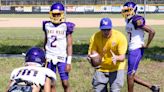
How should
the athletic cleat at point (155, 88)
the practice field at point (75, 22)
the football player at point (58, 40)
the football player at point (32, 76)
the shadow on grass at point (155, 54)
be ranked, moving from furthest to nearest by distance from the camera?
the practice field at point (75, 22) → the shadow on grass at point (155, 54) → the athletic cleat at point (155, 88) → the football player at point (58, 40) → the football player at point (32, 76)

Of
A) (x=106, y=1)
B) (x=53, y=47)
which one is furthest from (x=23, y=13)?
(x=53, y=47)

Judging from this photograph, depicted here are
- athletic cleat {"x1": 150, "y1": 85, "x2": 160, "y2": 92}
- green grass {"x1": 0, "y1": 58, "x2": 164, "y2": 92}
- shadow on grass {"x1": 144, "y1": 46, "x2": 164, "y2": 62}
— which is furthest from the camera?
shadow on grass {"x1": 144, "y1": 46, "x2": 164, "y2": 62}

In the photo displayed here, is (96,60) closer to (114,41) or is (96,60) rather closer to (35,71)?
(114,41)

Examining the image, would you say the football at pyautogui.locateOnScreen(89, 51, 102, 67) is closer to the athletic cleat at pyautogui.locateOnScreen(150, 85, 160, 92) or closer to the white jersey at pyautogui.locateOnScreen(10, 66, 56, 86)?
the white jersey at pyautogui.locateOnScreen(10, 66, 56, 86)

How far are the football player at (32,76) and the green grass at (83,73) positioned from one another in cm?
502

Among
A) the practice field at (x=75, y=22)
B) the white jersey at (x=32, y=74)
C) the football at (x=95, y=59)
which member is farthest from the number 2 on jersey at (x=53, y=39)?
the practice field at (x=75, y=22)

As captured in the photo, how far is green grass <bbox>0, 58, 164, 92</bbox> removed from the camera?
10.7 metres

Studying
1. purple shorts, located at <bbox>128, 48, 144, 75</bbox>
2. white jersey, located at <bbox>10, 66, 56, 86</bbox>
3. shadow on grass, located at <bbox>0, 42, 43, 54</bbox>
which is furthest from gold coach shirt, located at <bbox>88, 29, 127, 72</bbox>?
shadow on grass, located at <bbox>0, 42, 43, 54</bbox>

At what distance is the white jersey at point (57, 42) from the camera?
344 inches

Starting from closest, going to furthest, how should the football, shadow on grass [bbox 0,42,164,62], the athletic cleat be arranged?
the football < the athletic cleat < shadow on grass [bbox 0,42,164,62]

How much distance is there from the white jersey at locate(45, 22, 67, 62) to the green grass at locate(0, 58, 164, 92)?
6.00 ft

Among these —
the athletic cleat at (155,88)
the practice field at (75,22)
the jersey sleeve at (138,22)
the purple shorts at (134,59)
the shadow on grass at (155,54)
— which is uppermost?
the jersey sleeve at (138,22)

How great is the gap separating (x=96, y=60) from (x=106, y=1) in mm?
35013

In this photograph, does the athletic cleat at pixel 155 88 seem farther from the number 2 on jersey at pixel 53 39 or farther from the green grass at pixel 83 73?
the number 2 on jersey at pixel 53 39
